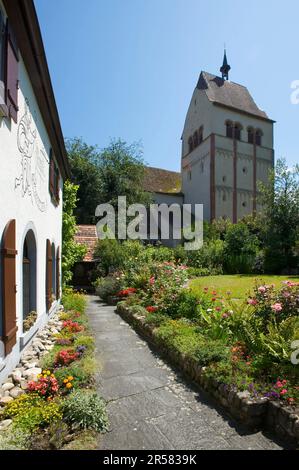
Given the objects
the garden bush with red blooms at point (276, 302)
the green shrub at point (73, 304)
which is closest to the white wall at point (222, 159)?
the green shrub at point (73, 304)

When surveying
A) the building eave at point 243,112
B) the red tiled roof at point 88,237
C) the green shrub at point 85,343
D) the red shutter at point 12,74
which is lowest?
the green shrub at point 85,343

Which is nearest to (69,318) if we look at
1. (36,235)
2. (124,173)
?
(36,235)

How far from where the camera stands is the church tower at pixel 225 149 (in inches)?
1219

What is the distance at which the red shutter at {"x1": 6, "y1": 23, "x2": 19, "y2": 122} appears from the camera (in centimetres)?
436

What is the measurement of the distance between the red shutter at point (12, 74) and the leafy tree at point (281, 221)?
18932 mm

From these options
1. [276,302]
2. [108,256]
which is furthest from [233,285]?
[276,302]

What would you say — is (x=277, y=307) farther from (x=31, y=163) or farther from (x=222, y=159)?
(x=222, y=159)

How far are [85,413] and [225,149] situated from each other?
31.2 m

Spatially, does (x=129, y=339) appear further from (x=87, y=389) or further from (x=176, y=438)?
(x=176, y=438)

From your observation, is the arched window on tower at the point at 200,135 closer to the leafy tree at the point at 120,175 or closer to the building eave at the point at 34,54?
the leafy tree at the point at 120,175

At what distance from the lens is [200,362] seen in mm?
4887

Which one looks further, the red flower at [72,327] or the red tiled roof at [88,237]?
the red tiled roof at [88,237]

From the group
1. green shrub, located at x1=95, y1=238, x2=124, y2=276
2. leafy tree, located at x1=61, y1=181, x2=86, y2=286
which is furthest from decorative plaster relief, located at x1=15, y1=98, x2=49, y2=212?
green shrub, located at x1=95, y1=238, x2=124, y2=276
